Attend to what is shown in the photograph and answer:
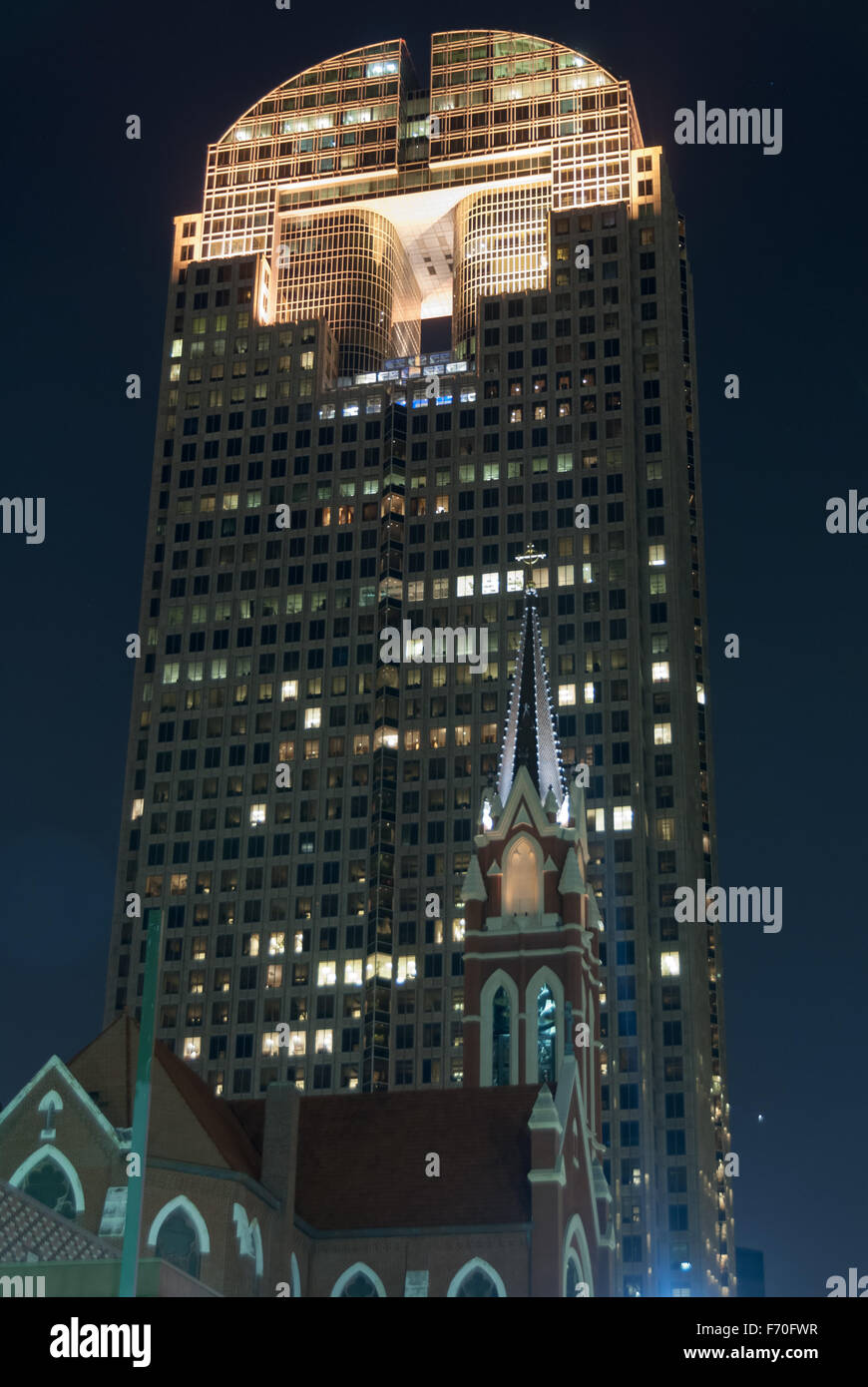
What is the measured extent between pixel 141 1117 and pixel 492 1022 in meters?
45.8

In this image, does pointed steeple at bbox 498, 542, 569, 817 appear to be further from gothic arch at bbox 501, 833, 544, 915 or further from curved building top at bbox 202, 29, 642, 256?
curved building top at bbox 202, 29, 642, 256

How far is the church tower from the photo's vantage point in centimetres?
7888

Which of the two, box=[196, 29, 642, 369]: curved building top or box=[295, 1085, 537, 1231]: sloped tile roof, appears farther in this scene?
box=[196, 29, 642, 369]: curved building top

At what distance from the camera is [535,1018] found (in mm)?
83000

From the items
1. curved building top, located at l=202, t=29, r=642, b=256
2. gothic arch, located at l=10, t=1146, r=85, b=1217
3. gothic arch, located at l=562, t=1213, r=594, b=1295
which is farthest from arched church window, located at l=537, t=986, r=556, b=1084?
curved building top, located at l=202, t=29, r=642, b=256

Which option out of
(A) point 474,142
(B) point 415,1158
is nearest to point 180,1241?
(B) point 415,1158

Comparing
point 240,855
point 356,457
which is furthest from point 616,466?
point 240,855

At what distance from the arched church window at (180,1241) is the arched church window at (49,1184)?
A: 391cm

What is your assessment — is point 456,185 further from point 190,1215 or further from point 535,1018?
point 190,1215

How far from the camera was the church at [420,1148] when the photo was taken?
6025 cm

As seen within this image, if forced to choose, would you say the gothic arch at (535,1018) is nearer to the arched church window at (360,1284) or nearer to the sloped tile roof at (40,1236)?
the arched church window at (360,1284)

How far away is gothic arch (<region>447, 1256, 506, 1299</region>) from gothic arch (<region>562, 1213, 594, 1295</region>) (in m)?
2.58
